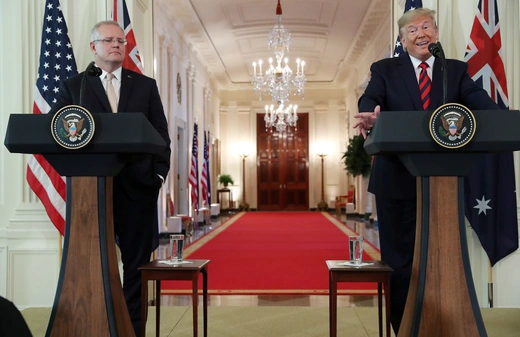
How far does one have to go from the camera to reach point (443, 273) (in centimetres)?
235

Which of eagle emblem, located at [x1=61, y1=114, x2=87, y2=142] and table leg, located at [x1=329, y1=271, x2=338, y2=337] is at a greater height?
eagle emblem, located at [x1=61, y1=114, x2=87, y2=142]

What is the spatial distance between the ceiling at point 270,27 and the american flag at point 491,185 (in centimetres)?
778

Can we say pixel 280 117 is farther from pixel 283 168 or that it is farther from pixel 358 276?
pixel 358 276

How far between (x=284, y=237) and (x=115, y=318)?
9354mm

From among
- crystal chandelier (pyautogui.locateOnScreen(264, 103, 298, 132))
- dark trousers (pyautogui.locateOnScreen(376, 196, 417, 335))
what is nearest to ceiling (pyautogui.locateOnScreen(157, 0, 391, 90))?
crystal chandelier (pyautogui.locateOnScreen(264, 103, 298, 132))

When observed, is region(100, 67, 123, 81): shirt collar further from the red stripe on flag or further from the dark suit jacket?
the red stripe on flag

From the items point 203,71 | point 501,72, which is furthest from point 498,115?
point 203,71

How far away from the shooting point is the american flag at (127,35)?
15.6ft

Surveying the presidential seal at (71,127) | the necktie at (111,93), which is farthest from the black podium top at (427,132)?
the necktie at (111,93)

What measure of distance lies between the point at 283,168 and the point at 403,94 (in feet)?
64.3

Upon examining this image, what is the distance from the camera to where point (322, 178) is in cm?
2212

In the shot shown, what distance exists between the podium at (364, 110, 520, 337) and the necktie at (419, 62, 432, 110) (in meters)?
0.63

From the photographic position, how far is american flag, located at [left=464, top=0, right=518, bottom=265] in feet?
14.2

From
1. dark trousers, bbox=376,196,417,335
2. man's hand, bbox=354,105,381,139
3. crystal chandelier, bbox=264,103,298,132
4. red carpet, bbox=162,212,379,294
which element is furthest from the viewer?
crystal chandelier, bbox=264,103,298,132
